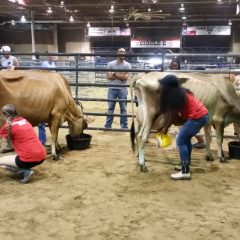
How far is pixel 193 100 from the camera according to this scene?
15.4 ft

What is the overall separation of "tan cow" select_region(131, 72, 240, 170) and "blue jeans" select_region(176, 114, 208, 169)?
1.69 feet

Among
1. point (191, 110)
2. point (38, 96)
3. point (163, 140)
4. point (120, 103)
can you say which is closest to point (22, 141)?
point (38, 96)

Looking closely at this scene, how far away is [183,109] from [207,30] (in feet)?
101

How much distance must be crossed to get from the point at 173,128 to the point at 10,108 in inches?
169

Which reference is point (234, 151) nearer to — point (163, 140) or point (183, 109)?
point (163, 140)

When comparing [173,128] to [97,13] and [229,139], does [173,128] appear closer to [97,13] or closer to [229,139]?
[229,139]

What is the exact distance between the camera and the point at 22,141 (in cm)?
466

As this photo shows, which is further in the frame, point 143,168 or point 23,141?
point 143,168

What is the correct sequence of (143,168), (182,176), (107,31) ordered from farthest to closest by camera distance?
(107,31) → (143,168) → (182,176)

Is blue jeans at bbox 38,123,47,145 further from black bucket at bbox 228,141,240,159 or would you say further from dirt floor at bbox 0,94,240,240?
black bucket at bbox 228,141,240,159

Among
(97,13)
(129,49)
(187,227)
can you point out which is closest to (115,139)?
(187,227)

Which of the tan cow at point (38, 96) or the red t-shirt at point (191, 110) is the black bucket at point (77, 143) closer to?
the tan cow at point (38, 96)

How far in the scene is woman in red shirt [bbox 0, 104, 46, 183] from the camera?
15.1 ft

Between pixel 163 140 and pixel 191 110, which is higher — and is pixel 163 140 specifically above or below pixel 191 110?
below
